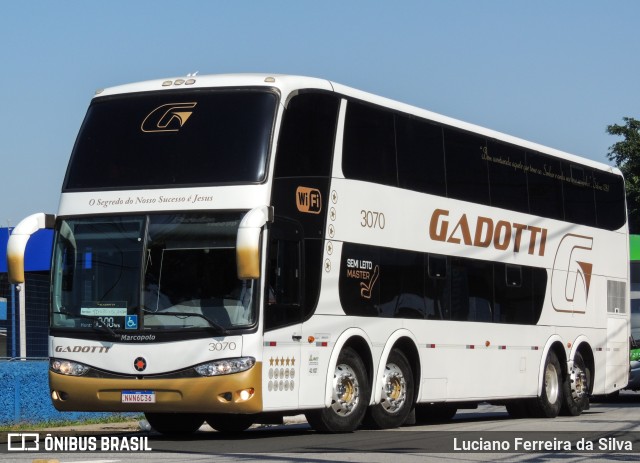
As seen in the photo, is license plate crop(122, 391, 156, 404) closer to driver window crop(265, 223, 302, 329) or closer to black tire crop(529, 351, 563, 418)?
driver window crop(265, 223, 302, 329)

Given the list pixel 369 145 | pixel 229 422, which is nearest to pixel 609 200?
pixel 369 145

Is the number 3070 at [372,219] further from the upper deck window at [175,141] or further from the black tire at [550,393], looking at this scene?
the black tire at [550,393]

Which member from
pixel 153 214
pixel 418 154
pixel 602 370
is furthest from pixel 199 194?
pixel 602 370

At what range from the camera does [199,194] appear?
50.1ft

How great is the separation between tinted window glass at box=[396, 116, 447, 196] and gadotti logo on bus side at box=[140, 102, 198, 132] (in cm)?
345

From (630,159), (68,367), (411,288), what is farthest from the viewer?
(630,159)

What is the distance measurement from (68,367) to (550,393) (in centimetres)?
971

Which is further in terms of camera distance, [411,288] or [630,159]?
[630,159]

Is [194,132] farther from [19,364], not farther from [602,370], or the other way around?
[602,370]

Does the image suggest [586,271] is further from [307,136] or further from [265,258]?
[265,258]

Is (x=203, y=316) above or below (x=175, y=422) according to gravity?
above

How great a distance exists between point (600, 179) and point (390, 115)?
7868mm

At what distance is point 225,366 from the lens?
1480cm

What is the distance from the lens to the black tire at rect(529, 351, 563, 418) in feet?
72.0
